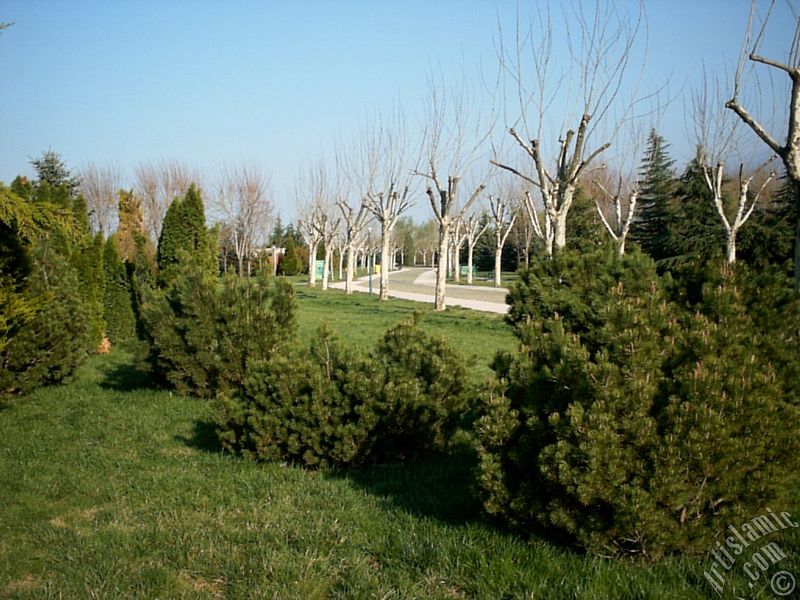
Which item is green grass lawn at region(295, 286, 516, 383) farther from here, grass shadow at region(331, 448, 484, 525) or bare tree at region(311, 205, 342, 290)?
bare tree at region(311, 205, 342, 290)

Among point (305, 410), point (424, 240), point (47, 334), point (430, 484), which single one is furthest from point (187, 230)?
point (424, 240)

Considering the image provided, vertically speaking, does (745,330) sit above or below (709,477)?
above

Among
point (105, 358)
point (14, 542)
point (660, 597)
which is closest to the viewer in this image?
point (660, 597)

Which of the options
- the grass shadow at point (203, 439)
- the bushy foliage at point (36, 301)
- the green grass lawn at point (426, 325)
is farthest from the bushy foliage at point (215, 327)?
the green grass lawn at point (426, 325)

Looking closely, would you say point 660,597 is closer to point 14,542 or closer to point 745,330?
point 745,330

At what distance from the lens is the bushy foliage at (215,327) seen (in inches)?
290

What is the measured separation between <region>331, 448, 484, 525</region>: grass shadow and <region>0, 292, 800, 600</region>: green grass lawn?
1 cm

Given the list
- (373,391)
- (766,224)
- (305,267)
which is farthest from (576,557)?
(305,267)

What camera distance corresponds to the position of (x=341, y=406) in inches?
194

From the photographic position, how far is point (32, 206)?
615 centimetres

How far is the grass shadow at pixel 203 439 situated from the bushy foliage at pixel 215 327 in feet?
2.98

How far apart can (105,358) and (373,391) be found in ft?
27.9

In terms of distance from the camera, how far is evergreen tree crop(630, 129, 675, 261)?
32.4 metres

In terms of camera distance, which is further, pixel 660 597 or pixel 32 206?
pixel 32 206
